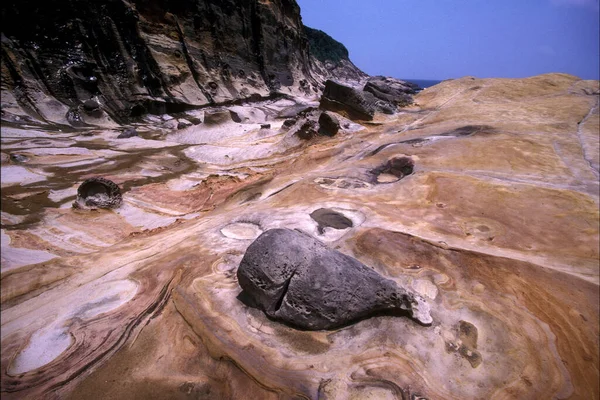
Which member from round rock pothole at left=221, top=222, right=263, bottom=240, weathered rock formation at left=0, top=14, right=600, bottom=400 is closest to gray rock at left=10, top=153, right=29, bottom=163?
weathered rock formation at left=0, top=14, right=600, bottom=400

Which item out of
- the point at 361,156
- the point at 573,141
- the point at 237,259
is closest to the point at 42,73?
the point at 361,156

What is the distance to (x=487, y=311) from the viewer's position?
2.96 m

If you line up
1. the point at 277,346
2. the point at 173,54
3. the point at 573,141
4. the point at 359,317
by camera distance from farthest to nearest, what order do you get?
the point at 173,54
the point at 573,141
the point at 359,317
the point at 277,346

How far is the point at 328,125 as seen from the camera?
10.4 m

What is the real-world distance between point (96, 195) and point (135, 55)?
38.3 ft

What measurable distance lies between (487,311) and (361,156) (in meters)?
5.28

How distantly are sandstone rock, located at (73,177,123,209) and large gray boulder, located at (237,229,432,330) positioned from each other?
3.77m

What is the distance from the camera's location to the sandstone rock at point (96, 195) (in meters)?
5.29

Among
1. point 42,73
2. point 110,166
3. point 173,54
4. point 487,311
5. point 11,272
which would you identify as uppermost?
point 173,54

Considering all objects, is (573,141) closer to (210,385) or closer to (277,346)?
(277,346)

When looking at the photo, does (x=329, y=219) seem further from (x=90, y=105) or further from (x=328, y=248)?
(x=90, y=105)

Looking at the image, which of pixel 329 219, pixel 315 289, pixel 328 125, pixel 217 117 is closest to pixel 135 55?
pixel 217 117

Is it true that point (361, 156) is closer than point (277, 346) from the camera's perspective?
No

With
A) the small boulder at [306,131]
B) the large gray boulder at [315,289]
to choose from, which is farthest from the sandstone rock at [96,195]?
the small boulder at [306,131]
